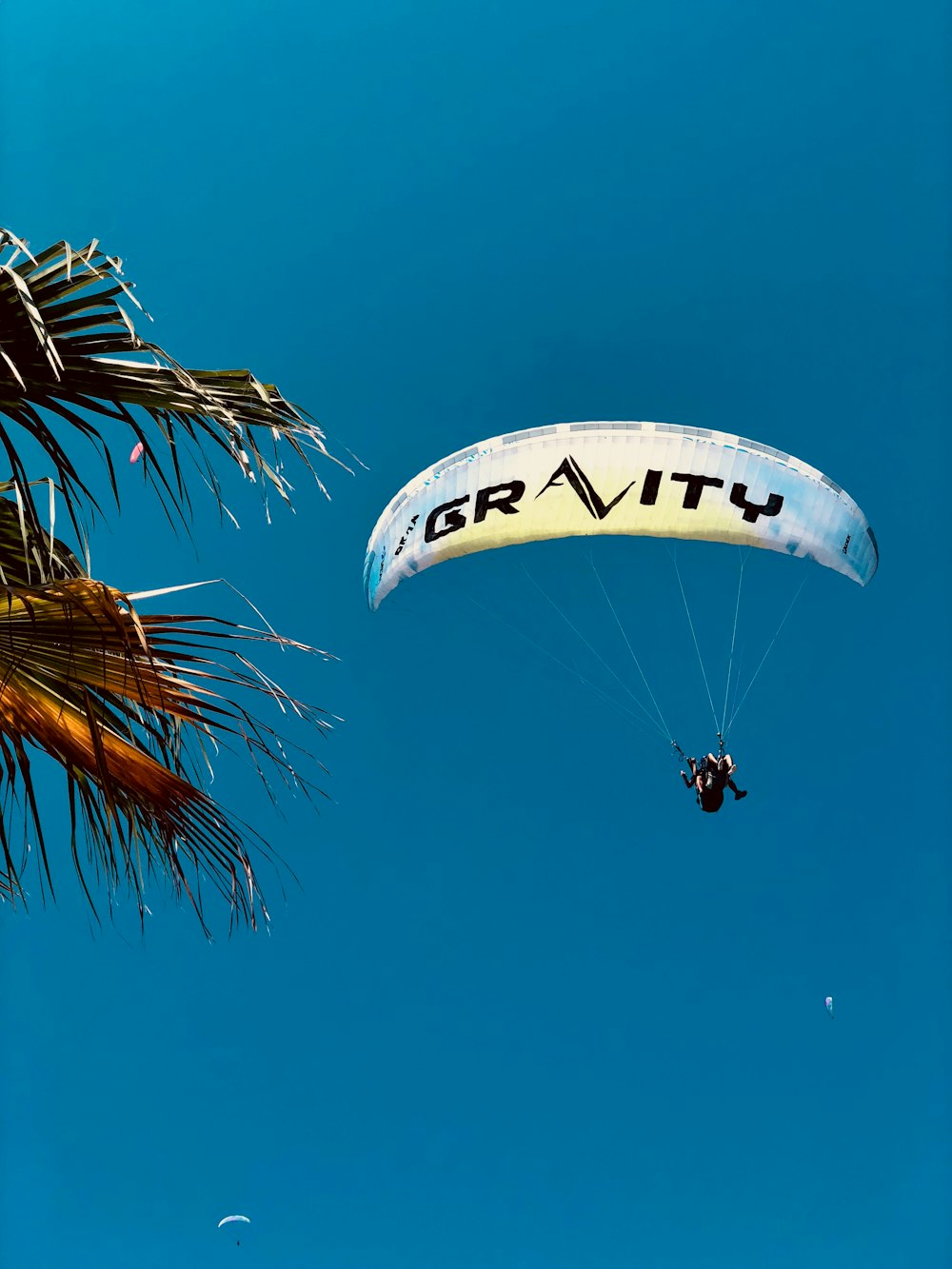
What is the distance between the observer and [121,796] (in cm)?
415

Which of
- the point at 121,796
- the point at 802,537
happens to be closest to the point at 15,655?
the point at 121,796

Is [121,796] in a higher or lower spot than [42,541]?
lower

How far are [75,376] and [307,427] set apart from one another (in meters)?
0.80

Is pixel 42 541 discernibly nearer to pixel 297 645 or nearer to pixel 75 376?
pixel 75 376

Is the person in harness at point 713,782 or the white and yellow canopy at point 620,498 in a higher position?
the white and yellow canopy at point 620,498

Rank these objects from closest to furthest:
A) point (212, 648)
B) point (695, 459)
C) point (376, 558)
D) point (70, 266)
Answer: point (70, 266) < point (212, 648) < point (695, 459) < point (376, 558)

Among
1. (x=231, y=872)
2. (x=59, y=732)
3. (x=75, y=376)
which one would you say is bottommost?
(x=231, y=872)

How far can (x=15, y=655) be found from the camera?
390cm

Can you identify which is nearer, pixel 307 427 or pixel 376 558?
pixel 307 427

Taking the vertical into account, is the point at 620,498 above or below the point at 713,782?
above

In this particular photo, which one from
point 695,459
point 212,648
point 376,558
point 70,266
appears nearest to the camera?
point 70,266

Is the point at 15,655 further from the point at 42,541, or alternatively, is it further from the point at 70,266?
the point at 70,266

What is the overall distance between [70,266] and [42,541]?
0.85 meters

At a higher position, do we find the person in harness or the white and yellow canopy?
the white and yellow canopy
